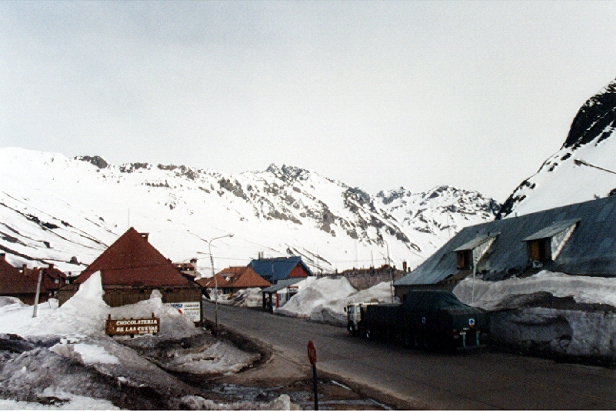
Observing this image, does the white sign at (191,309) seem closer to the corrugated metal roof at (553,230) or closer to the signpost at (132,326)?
the signpost at (132,326)

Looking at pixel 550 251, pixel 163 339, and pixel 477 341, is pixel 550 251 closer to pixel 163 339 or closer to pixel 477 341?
pixel 477 341

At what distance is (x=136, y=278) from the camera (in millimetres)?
36219

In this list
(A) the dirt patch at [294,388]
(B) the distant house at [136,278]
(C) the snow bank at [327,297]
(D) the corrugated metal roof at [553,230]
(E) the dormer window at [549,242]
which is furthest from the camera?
(C) the snow bank at [327,297]

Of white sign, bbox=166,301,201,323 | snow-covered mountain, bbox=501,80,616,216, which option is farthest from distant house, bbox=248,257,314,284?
snow-covered mountain, bbox=501,80,616,216

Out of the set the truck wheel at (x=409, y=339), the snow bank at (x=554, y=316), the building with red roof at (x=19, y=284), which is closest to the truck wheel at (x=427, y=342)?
the truck wheel at (x=409, y=339)

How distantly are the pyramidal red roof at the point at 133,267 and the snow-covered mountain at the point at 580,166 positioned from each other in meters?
88.0

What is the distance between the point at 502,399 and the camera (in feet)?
39.2

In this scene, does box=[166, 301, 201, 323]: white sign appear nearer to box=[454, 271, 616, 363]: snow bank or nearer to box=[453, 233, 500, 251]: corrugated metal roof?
box=[453, 233, 500, 251]: corrugated metal roof

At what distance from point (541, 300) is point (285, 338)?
15.4 meters

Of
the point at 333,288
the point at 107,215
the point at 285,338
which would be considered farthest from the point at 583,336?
the point at 107,215

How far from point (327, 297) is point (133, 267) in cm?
2244

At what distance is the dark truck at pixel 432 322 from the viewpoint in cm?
2006

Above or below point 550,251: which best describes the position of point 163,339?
below

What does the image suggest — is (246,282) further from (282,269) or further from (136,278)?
(136,278)
